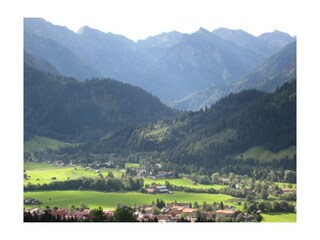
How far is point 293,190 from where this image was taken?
73.8 m

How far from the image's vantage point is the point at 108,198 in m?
71.9

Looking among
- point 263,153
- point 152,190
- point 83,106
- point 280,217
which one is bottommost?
point 280,217

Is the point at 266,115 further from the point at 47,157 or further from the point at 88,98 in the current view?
the point at 88,98

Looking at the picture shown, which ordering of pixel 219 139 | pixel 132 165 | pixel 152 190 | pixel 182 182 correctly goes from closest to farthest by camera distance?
1. pixel 152 190
2. pixel 182 182
3. pixel 132 165
4. pixel 219 139

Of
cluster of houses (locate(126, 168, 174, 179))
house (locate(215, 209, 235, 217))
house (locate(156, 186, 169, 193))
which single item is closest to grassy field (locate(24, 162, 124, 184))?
cluster of houses (locate(126, 168, 174, 179))

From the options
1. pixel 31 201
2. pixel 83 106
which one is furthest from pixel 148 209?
pixel 83 106

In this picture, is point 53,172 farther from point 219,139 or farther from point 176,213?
point 176,213

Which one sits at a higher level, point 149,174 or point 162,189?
point 149,174

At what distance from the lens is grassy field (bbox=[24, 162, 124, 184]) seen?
287ft

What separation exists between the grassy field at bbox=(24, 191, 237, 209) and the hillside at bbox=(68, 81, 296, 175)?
60.5 feet

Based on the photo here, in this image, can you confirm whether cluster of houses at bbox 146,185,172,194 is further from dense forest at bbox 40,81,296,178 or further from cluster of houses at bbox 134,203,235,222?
dense forest at bbox 40,81,296,178

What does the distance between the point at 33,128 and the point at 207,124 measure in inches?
2150

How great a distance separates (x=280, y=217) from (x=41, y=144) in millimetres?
88750
